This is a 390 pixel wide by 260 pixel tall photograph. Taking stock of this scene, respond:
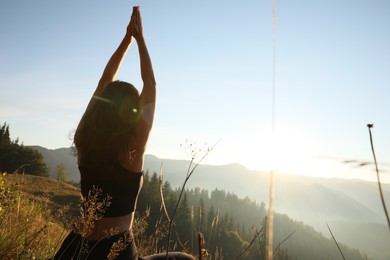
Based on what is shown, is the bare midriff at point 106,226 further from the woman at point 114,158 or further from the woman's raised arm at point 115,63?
the woman's raised arm at point 115,63

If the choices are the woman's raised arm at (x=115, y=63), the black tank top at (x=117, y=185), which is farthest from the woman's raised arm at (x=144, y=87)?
the woman's raised arm at (x=115, y=63)

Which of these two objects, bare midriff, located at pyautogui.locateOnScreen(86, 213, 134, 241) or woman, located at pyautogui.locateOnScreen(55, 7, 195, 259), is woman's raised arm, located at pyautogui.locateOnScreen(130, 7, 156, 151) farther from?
bare midriff, located at pyautogui.locateOnScreen(86, 213, 134, 241)

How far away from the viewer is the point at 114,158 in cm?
246

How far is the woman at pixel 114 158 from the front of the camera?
2285 millimetres

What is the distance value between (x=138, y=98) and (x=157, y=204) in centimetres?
5021

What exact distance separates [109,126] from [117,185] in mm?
558

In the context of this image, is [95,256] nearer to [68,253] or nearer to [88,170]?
[68,253]

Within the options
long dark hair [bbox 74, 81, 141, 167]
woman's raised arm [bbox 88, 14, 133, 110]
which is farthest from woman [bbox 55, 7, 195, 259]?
woman's raised arm [bbox 88, 14, 133, 110]

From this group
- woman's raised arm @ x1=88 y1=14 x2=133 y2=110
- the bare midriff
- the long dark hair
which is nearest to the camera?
the bare midriff

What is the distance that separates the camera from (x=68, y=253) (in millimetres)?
2240

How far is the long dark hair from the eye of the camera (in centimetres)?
250

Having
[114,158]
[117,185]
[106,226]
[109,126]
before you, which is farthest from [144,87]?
[106,226]

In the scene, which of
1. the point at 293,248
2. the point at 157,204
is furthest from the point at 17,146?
the point at 293,248

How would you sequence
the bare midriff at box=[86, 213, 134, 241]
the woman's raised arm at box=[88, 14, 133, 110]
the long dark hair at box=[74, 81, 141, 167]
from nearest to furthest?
the bare midriff at box=[86, 213, 134, 241] → the long dark hair at box=[74, 81, 141, 167] → the woman's raised arm at box=[88, 14, 133, 110]
